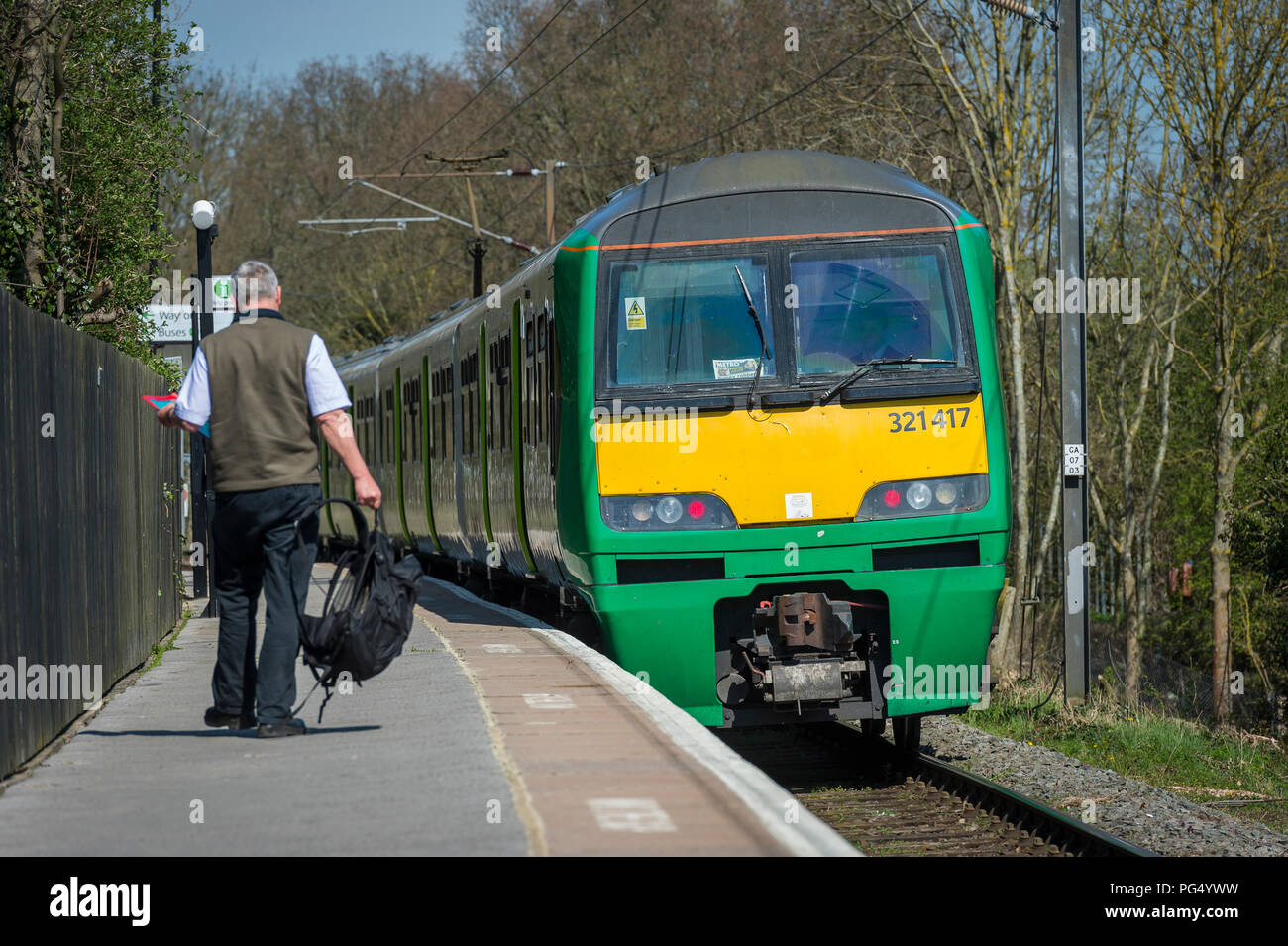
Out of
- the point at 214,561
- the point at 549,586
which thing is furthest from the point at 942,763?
the point at 214,561

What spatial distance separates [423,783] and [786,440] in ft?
13.9

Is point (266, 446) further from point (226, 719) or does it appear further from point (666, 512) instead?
point (666, 512)

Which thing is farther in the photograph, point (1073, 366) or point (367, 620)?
point (1073, 366)

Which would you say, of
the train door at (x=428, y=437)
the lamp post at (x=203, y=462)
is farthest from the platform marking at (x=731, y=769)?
the train door at (x=428, y=437)

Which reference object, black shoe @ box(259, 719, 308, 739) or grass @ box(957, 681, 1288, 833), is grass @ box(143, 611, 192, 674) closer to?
black shoe @ box(259, 719, 308, 739)

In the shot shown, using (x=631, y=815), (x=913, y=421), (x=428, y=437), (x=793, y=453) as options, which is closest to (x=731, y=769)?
(x=631, y=815)

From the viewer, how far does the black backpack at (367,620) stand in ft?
23.1

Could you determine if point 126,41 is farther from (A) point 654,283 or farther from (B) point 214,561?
(B) point 214,561

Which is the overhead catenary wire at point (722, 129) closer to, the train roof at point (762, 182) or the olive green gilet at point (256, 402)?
the train roof at point (762, 182)

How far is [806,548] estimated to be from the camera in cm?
980

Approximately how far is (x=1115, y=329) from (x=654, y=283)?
71.9 ft

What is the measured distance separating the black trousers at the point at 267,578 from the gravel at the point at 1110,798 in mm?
4608

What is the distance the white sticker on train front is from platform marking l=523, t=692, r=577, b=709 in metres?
1.87

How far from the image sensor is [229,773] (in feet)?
21.6
